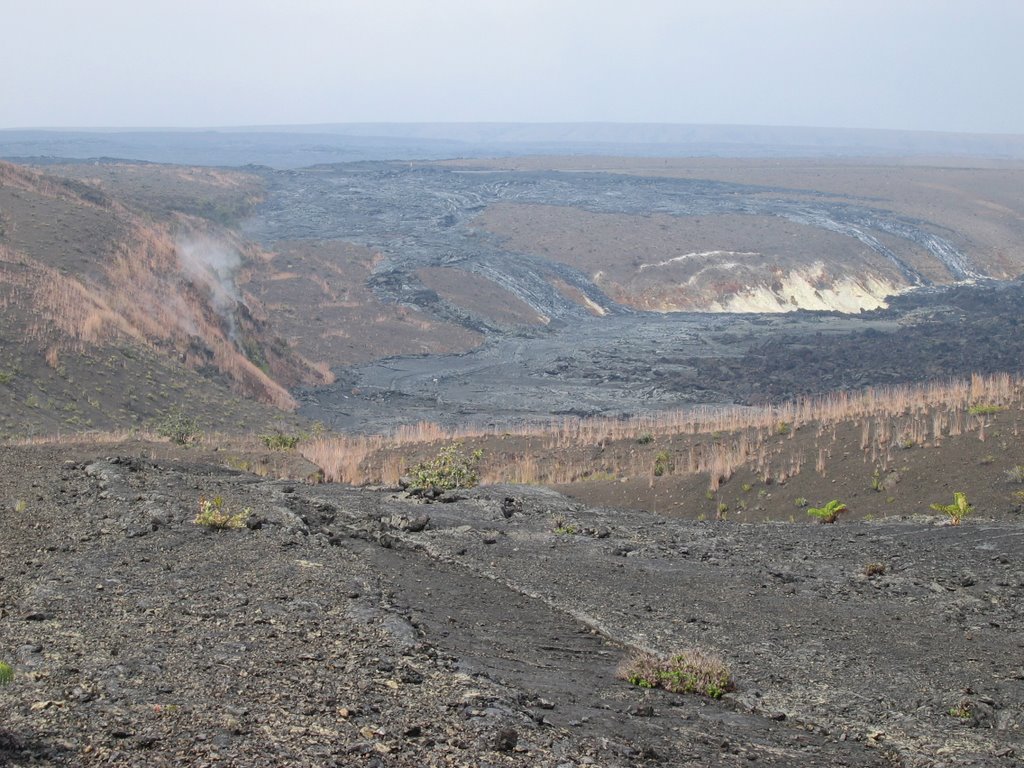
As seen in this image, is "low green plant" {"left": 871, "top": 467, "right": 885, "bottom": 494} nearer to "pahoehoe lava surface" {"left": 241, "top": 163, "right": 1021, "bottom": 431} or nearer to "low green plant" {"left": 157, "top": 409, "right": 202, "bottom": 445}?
"low green plant" {"left": 157, "top": 409, "right": 202, "bottom": 445}

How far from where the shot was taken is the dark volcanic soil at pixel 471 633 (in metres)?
5.80

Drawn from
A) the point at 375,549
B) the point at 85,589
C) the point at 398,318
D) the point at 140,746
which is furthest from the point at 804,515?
the point at 398,318

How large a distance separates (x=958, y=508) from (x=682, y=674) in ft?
22.4

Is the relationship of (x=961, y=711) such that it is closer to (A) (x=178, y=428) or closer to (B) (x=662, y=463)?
(B) (x=662, y=463)

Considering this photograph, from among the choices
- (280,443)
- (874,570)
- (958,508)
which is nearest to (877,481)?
(958,508)

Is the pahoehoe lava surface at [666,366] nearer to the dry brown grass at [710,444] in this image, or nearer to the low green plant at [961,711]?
the dry brown grass at [710,444]

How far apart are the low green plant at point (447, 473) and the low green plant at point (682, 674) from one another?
7791 millimetres

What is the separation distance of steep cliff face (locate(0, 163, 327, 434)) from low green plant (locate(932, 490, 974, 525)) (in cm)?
2005

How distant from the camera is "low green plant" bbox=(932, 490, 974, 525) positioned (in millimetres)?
13070

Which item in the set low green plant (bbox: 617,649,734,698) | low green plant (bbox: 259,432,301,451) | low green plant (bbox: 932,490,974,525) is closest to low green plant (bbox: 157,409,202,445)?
low green plant (bbox: 259,432,301,451)

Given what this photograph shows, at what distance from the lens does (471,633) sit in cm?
840

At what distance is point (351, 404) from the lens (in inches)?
1427

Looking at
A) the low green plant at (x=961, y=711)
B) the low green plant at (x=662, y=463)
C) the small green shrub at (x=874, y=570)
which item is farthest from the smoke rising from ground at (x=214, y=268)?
the low green plant at (x=961, y=711)

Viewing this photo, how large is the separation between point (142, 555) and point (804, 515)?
28.4 feet
